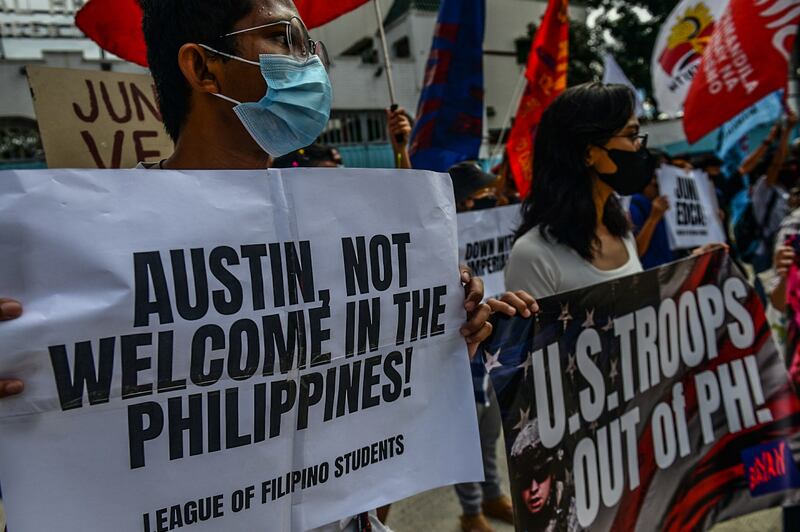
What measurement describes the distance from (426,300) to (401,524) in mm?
2189

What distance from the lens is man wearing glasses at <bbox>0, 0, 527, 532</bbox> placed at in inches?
43.5

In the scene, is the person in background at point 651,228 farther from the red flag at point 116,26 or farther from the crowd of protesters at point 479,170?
the red flag at point 116,26

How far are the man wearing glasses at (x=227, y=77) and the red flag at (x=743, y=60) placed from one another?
400cm

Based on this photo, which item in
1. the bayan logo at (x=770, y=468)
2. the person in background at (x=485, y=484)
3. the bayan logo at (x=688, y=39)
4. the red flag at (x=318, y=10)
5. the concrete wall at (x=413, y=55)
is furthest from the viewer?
the concrete wall at (x=413, y=55)

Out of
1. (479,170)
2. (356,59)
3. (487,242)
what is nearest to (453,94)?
(479,170)

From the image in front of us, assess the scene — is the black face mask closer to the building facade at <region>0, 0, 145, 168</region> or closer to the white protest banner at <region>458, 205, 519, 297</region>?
the white protest banner at <region>458, 205, 519, 297</region>

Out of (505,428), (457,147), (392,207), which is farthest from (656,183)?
(392,207)

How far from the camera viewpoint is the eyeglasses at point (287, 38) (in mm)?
1136

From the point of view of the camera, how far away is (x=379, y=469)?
3.79 feet

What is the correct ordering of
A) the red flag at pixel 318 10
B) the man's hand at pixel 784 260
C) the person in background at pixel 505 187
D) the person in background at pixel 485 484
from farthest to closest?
the person in background at pixel 505 187
the person in background at pixel 485 484
the man's hand at pixel 784 260
the red flag at pixel 318 10

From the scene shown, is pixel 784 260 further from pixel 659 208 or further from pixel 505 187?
pixel 505 187

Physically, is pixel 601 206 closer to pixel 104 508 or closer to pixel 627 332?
pixel 627 332

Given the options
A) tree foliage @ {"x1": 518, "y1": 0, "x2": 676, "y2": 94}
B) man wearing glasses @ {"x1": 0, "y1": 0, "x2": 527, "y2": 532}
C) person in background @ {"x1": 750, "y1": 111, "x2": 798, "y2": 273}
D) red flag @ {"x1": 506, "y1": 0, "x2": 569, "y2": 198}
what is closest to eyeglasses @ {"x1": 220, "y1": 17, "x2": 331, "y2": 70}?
man wearing glasses @ {"x1": 0, "y1": 0, "x2": 527, "y2": 532}

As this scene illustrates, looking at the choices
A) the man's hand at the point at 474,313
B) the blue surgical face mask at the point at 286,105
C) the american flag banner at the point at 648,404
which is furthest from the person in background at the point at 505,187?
the blue surgical face mask at the point at 286,105
